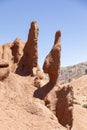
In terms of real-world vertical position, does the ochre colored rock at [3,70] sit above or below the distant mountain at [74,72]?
above

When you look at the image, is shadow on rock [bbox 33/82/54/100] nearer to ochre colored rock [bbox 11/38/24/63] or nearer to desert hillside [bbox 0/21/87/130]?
desert hillside [bbox 0/21/87/130]

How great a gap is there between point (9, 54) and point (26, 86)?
32.0 feet

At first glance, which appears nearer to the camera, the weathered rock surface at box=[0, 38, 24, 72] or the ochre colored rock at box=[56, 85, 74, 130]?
the ochre colored rock at box=[56, 85, 74, 130]

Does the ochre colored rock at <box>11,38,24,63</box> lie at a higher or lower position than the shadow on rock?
higher

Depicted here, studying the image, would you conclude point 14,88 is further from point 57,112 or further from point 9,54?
point 9,54

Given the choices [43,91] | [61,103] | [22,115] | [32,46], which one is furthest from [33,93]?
[22,115]

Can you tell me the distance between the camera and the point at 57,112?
25766 millimetres

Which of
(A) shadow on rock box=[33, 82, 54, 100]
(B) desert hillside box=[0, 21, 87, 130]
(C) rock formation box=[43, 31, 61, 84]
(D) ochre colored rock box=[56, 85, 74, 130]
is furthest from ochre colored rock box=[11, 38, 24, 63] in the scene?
(D) ochre colored rock box=[56, 85, 74, 130]

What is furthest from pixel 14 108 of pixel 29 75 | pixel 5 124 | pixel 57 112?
pixel 29 75

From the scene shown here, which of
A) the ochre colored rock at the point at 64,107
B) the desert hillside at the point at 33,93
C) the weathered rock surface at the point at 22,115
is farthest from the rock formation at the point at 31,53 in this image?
the weathered rock surface at the point at 22,115

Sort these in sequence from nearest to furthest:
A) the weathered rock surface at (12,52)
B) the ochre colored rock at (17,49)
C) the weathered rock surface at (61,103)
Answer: the weathered rock surface at (61,103) → the weathered rock surface at (12,52) → the ochre colored rock at (17,49)

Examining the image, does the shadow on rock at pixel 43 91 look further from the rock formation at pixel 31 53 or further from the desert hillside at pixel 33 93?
the rock formation at pixel 31 53

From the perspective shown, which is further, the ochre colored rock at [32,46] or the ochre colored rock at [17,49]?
the ochre colored rock at [17,49]

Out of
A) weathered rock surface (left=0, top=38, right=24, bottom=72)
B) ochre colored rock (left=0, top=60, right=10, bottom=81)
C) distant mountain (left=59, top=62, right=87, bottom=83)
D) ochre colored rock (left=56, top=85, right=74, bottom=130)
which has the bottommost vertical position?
distant mountain (left=59, top=62, right=87, bottom=83)
